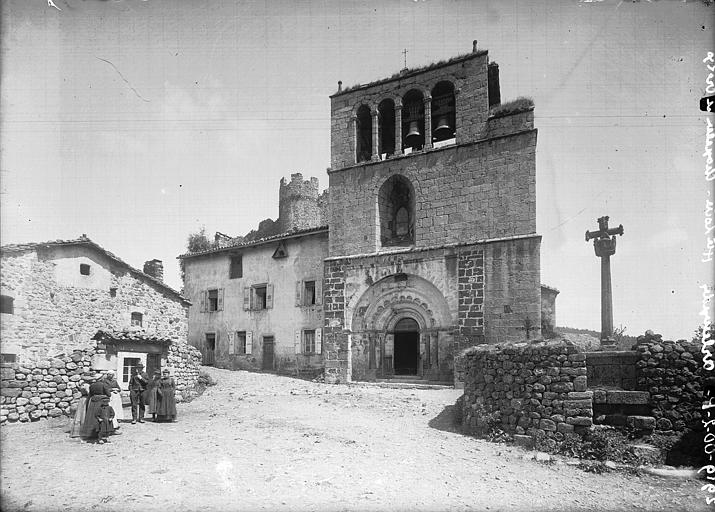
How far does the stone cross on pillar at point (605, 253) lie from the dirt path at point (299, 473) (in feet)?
35.8

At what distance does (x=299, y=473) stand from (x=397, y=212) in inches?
537

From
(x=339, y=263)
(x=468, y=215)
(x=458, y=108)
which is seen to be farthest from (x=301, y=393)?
(x=458, y=108)

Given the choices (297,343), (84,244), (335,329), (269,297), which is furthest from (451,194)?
(84,244)

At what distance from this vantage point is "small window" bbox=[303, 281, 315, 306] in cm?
2097

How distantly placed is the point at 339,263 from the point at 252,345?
7.12m

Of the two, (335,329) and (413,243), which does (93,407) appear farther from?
(413,243)

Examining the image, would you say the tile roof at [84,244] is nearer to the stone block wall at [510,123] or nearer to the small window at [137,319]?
the small window at [137,319]

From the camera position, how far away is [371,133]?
65.8 ft

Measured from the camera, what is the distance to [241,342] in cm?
2292

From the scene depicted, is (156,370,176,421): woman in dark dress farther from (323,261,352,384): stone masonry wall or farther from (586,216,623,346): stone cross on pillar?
(586,216,623,346): stone cross on pillar

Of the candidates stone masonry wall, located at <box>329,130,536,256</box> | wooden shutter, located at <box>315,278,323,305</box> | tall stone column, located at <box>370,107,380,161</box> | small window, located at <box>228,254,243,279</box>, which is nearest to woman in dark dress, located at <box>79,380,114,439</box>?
stone masonry wall, located at <box>329,130,536,256</box>

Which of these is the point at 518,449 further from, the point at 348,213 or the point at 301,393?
the point at 348,213

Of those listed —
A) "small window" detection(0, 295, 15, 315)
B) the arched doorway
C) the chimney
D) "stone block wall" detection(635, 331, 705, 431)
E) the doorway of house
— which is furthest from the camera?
the chimney

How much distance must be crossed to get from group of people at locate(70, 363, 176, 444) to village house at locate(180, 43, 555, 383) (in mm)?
8054
